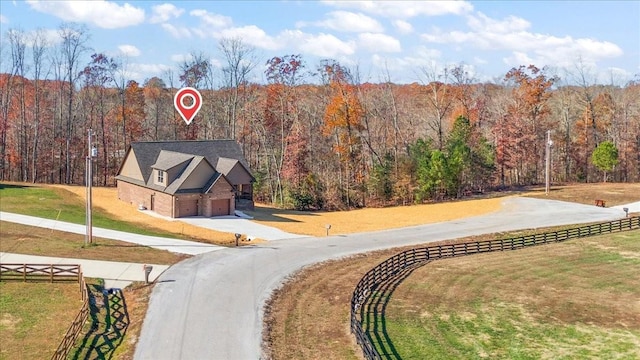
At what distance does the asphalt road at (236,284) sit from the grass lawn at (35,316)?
403 centimetres

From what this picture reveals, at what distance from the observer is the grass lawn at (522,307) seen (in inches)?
923

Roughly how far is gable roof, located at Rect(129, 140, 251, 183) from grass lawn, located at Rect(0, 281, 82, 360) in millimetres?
25438

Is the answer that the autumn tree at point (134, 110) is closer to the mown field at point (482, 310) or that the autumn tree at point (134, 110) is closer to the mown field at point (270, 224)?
the mown field at point (270, 224)

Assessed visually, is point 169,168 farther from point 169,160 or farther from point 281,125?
point 281,125

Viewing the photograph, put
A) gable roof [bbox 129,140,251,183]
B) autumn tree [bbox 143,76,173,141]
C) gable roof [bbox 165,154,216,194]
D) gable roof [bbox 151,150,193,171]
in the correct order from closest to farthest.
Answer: gable roof [bbox 165,154,216,194]
gable roof [bbox 151,150,193,171]
gable roof [bbox 129,140,251,183]
autumn tree [bbox 143,76,173,141]

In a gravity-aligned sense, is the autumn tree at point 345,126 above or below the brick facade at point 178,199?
above

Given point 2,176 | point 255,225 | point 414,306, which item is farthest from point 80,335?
point 2,176

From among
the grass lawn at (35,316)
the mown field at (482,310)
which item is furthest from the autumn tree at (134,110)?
the mown field at (482,310)

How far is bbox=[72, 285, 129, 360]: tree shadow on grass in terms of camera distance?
73.3ft

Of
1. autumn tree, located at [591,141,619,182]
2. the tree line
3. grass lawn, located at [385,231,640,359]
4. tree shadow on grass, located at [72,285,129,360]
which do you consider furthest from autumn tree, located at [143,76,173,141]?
autumn tree, located at [591,141,619,182]

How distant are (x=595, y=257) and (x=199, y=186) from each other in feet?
109

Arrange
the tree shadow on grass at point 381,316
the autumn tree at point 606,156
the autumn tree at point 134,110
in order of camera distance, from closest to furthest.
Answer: the tree shadow on grass at point 381,316 < the autumn tree at point 606,156 < the autumn tree at point 134,110

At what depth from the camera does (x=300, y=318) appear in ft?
84.9

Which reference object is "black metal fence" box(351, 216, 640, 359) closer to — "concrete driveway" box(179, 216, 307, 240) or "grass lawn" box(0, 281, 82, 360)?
"concrete driveway" box(179, 216, 307, 240)
